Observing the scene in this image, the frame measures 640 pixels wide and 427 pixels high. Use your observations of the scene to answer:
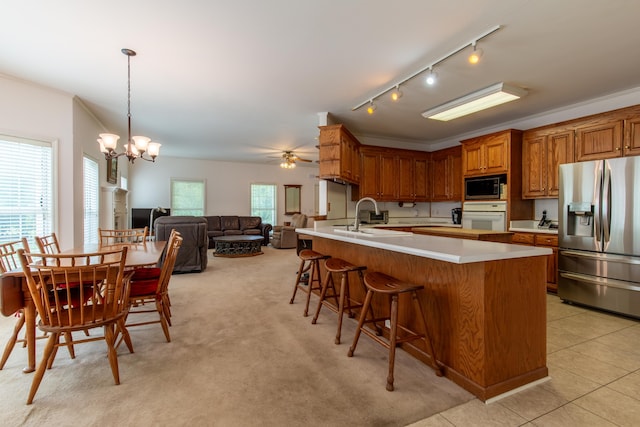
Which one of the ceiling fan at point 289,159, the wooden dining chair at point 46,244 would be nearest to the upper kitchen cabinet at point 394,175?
the ceiling fan at point 289,159

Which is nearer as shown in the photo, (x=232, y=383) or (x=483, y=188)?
(x=232, y=383)

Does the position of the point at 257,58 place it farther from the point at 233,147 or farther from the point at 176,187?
the point at 176,187

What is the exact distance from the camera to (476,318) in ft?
5.74

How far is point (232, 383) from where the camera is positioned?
6.13 ft

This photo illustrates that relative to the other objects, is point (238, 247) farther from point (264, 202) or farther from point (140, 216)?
point (140, 216)

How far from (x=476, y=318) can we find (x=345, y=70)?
103 inches

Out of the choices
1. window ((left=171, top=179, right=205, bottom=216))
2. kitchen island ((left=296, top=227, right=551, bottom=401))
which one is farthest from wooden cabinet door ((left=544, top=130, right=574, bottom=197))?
window ((left=171, top=179, right=205, bottom=216))

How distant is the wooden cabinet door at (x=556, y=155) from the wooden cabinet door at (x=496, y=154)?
0.51m

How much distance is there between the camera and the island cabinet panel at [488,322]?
172 cm

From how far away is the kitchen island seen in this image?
1712 millimetres

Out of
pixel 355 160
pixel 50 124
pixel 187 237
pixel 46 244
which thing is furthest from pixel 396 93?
pixel 50 124

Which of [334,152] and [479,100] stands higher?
[479,100]

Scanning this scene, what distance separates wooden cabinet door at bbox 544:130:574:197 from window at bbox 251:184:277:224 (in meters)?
7.42

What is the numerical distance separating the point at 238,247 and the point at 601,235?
6.46 meters
